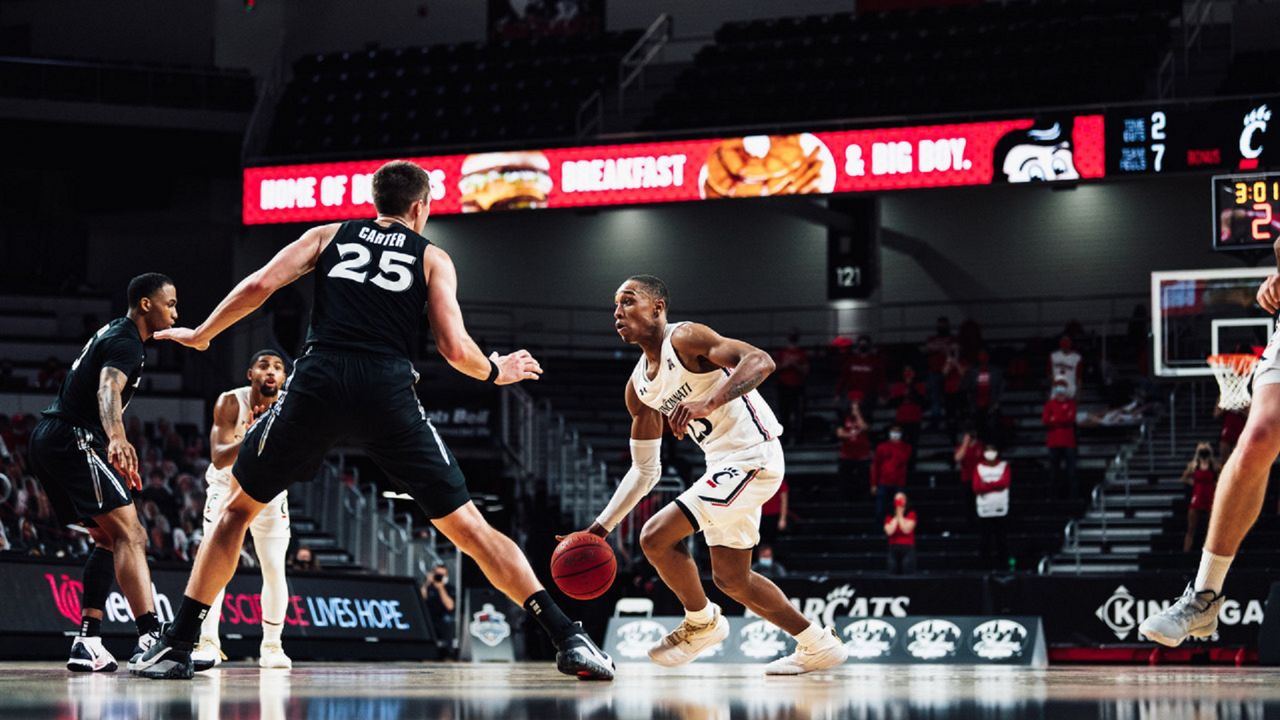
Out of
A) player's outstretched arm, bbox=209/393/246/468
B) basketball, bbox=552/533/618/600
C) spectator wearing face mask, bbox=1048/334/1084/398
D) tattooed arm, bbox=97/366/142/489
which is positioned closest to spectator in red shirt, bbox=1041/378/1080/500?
spectator wearing face mask, bbox=1048/334/1084/398

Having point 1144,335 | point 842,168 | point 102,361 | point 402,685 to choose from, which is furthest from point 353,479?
point 402,685

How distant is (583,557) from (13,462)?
13112 millimetres

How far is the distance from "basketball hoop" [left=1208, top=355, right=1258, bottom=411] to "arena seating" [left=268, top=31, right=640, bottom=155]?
40.5ft

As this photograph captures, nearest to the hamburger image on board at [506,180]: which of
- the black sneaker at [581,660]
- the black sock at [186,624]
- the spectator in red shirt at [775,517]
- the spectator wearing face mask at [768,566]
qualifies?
the spectator in red shirt at [775,517]

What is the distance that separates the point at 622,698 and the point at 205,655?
4105 millimetres

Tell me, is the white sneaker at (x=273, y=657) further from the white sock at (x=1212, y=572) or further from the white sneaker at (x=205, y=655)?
the white sock at (x=1212, y=572)

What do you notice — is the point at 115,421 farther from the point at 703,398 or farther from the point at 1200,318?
the point at 1200,318

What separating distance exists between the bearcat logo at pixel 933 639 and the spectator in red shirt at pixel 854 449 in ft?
21.1

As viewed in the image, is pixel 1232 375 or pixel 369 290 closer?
pixel 369 290

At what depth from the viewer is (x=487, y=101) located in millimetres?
28969

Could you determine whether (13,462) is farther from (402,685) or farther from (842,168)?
(402,685)

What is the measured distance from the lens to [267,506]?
1041 centimetres


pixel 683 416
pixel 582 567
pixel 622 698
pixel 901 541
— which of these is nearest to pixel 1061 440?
pixel 901 541

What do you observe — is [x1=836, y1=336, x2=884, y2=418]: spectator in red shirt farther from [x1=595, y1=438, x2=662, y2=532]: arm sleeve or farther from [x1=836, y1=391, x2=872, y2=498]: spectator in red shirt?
[x1=595, y1=438, x2=662, y2=532]: arm sleeve
